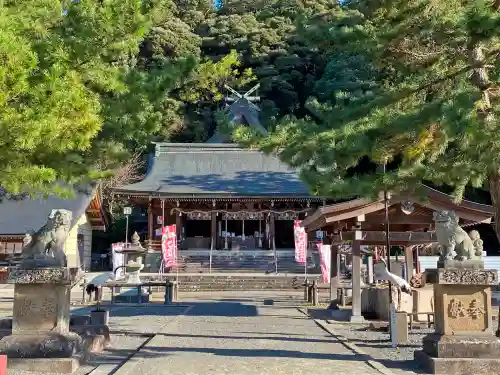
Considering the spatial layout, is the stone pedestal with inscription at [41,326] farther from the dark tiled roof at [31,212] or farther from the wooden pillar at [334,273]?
the dark tiled roof at [31,212]

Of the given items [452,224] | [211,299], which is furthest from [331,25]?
[211,299]

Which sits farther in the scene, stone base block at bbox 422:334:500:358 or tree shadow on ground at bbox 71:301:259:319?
tree shadow on ground at bbox 71:301:259:319

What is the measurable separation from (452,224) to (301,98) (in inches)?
1650

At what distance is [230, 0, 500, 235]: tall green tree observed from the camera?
700 cm

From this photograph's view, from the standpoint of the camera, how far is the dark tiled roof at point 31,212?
2236cm

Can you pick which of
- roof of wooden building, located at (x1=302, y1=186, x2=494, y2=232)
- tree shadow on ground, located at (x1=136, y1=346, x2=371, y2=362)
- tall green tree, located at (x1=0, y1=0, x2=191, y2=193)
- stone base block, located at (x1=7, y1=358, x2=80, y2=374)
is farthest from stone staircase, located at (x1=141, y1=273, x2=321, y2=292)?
stone base block, located at (x1=7, y1=358, x2=80, y2=374)

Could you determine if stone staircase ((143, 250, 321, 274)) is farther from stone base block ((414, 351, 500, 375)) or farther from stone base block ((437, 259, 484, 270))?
stone base block ((414, 351, 500, 375))

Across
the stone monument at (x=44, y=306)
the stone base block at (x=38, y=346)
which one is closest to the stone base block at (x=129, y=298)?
the stone monument at (x=44, y=306)

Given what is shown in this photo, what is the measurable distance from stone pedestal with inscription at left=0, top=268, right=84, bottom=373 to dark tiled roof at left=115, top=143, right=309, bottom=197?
21347 millimetres

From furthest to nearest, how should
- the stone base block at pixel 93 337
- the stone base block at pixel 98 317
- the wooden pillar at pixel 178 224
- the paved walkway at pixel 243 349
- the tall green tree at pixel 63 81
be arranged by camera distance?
the wooden pillar at pixel 178 224, the stone base block at pixel 98 317, the stone base block at pixel 93 337, the paved walkway at pixel 243 349, the tall green tree at pixel 63 81

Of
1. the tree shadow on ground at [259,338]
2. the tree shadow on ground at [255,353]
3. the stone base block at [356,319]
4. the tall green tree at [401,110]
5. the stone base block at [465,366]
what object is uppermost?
the tall green tree at [401,110]

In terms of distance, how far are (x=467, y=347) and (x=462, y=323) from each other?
315 millimetres

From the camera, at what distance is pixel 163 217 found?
29578 mm

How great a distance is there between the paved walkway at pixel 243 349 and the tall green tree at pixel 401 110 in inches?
93.9
